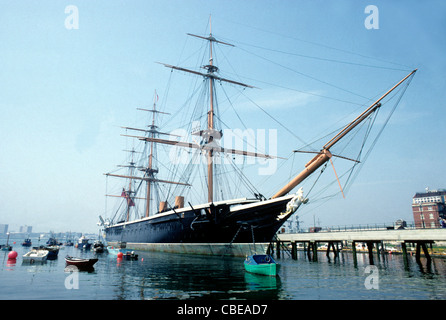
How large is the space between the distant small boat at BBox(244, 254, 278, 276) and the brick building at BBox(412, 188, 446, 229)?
258 feet

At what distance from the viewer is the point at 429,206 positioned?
85.5 metres

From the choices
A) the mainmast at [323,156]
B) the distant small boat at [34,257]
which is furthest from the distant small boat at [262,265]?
the distant small boat at [34,257]

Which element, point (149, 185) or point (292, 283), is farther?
point (149, 185)

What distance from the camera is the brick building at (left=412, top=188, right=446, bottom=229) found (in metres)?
81.8

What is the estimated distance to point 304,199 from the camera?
87.6 feet

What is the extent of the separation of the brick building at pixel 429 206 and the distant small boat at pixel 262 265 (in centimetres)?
7856

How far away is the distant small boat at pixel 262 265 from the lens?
62.5 feet

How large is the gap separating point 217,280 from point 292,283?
4.75 m

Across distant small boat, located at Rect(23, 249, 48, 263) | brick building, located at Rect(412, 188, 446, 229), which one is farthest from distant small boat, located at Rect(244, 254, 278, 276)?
brick building, located at Rect(412, 188, 446, 229)

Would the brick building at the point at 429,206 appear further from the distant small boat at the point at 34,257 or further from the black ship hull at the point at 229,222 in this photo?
the distant small boat at the point at 34,257

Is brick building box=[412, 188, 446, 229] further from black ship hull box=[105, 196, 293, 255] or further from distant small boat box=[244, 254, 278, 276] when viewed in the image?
distant small boat box=[244, 254, 278, 276]

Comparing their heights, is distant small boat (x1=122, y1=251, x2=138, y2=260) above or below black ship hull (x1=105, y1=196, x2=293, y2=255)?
below
